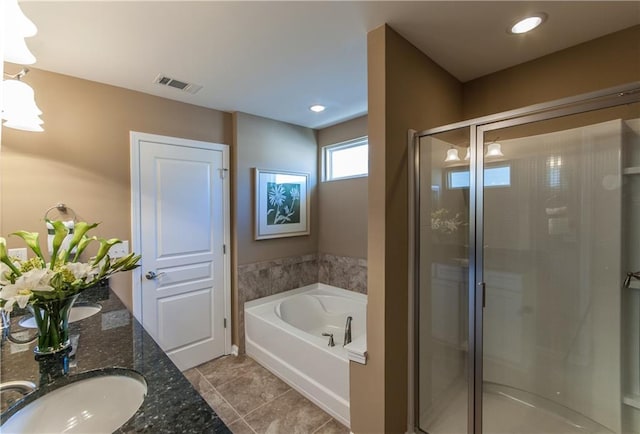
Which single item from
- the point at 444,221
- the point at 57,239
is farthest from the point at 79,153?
the point at 444,221

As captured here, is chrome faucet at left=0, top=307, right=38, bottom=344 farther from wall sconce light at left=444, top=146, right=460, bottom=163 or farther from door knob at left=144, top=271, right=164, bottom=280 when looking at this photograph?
wall sconce light at left=444, top=146, right=460, bottom=163

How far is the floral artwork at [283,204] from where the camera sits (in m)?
3.15

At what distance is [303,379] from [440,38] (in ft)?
8.55

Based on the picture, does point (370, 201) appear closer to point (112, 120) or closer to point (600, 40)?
point (600, 40)

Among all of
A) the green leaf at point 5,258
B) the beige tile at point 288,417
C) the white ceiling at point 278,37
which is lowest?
the beige tile at point 288,417

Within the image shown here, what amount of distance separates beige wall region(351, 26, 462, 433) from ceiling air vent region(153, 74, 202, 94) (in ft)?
4.87

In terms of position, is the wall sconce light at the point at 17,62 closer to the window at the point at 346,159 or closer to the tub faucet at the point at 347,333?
the window at the point at 346,159

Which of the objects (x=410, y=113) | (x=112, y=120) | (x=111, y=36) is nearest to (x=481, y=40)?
(x=410, y=113)

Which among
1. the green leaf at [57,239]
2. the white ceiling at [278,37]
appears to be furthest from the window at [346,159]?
the green leaf at [57,239]

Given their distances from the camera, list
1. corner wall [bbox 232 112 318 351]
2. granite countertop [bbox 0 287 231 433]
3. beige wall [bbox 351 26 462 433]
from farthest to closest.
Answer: corner wall [bbox 232 112 318 351] < beige wall [bbox 351 26 462 433] < granite countertop [bbox 0 287 231 433]

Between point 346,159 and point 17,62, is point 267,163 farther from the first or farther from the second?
point 17,62

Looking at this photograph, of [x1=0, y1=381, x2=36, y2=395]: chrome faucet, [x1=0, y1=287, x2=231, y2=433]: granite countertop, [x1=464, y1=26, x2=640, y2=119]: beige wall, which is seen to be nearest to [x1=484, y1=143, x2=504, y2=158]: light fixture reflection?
[x1=464, y1=26, x2=640, y2=119]: beige wall

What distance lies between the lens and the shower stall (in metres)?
1.69

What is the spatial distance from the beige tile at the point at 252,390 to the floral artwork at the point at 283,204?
1.47m
